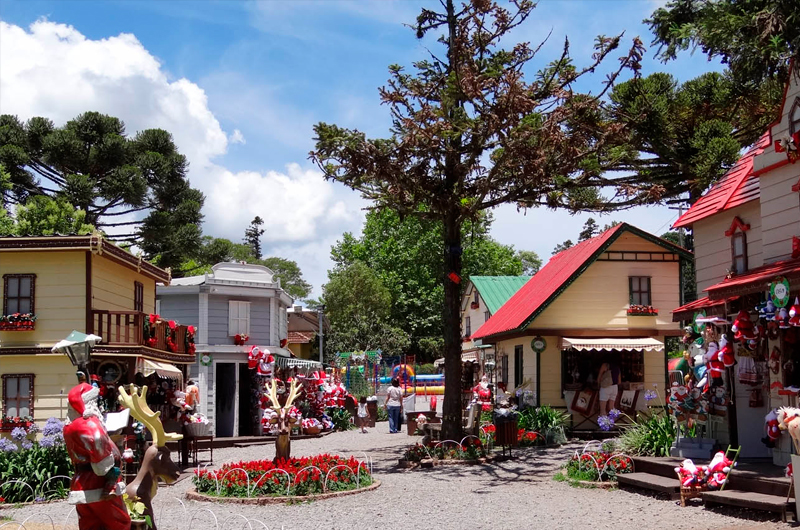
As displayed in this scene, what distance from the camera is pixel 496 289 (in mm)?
36719

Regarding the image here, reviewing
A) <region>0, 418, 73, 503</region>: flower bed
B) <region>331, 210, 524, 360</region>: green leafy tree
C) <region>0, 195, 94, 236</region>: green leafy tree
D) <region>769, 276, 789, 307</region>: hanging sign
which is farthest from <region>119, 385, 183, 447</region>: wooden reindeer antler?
<region>331, 210, 524, 360</region>: green leafy tree

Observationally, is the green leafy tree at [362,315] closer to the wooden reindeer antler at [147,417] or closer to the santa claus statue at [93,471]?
the wooden reindeer antler at [147,417]

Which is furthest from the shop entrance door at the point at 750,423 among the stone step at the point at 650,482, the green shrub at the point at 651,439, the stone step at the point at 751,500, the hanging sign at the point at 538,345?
the hanging sign at the point at 538,345

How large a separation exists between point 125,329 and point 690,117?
1487 cm

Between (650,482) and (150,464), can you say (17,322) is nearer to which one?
(150,464)

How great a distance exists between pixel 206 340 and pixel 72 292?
9.53 metres

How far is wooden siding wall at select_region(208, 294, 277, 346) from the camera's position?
2838 cm

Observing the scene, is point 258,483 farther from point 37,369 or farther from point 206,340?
point 206,340

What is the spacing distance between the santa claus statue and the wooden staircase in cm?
772

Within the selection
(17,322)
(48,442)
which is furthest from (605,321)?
(17,322)

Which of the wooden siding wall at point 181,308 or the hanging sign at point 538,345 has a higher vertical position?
the wooden siding wall at point 181,308

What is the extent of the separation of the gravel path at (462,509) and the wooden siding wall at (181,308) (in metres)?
12.8

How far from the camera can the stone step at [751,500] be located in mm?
10023

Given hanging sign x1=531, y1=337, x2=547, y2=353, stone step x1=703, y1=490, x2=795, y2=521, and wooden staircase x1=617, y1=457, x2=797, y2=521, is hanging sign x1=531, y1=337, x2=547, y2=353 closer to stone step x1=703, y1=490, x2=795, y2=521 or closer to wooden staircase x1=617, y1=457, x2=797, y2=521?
wooden staircase x1=617, y1=457, x2=797, y2=521
